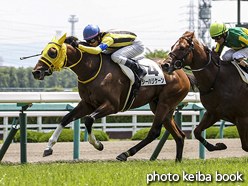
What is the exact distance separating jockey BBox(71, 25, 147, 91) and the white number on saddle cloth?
90mm

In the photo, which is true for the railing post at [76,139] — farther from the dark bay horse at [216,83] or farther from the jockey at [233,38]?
the jockey at [233,38]

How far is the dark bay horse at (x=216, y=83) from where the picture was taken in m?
5.50

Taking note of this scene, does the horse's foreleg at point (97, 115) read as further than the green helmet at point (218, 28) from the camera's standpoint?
No

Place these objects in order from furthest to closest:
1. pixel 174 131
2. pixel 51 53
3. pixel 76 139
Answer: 1. pixel 76 139
2. pixel 174 131
3. pixel 51 53

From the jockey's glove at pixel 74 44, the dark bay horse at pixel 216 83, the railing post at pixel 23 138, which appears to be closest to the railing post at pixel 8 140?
the railing post at pixel 23 138

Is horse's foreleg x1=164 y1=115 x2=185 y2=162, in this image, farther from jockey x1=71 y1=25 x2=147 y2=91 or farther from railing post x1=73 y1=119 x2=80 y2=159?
railing post x1=73 y1=119 x2=80 y2=159

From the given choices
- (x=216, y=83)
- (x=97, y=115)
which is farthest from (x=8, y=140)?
(x=216, y=83)

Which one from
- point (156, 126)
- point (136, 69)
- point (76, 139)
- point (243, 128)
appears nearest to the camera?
point (243, 128)

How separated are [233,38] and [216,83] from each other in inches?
24.6

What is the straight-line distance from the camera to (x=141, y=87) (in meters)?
6.04

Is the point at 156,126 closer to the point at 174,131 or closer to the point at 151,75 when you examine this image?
the point at 174,131

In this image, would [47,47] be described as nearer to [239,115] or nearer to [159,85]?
[159,85]

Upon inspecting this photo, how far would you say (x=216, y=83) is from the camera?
→ 566 centimetres

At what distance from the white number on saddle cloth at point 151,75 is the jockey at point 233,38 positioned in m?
0.92
